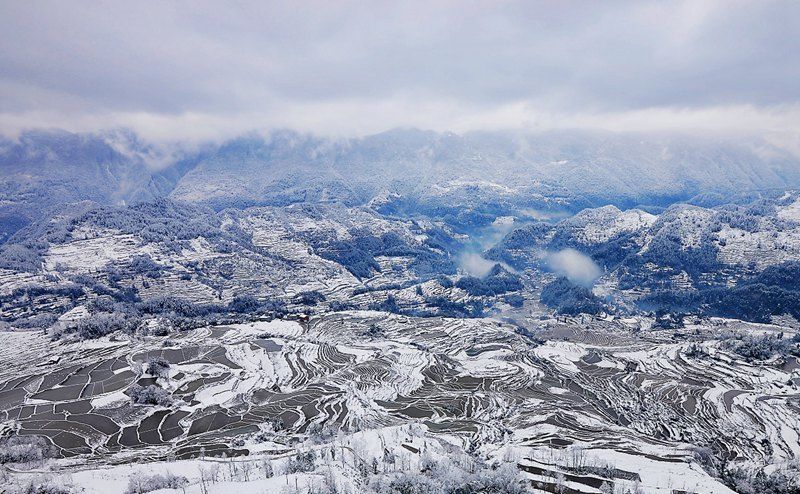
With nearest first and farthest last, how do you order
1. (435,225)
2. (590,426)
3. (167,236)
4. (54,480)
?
(54,480) → (590,426) → (167,236) → (435,225)

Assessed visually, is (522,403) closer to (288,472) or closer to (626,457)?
(626,457)

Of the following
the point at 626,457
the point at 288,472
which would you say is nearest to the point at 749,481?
the point at 626,457

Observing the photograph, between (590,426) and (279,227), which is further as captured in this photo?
(279,227)

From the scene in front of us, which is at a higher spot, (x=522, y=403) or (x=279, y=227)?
(x=279, y=227)

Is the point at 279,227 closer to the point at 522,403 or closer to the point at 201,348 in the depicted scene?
the point at 201,348

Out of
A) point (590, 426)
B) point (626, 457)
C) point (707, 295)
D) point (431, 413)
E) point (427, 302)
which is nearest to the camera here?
point (626, 457)

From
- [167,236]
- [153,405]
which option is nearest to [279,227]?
[167,236]
